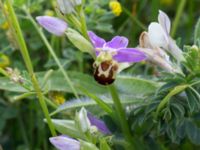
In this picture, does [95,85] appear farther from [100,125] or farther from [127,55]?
[127,55]

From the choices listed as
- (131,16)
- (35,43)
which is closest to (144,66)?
(131,16)

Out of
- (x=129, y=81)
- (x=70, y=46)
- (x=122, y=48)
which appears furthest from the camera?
(x=70, y=46)

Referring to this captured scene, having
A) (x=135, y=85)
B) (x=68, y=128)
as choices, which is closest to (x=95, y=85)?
(x=135, y=85)

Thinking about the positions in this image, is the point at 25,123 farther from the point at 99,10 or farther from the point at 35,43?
the point at 99,10

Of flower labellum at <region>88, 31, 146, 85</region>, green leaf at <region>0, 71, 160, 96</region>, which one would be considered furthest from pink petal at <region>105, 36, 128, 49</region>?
green leaf at <region>0, 71, 160, 96</region>

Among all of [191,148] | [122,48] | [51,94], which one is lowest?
[191,148]

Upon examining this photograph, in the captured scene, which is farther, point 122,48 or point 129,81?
point 129,81

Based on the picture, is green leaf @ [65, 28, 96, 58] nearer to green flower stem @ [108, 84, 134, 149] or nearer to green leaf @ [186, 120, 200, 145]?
green flower stem @ [108, 84, 134, 149]
